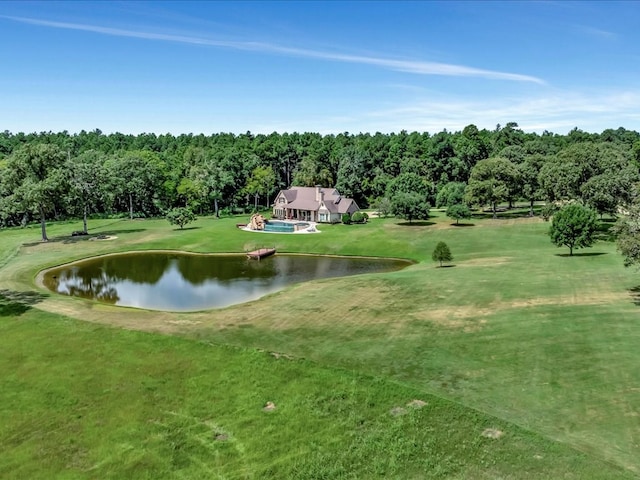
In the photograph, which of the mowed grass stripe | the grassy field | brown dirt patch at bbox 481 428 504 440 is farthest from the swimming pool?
brown dirt patch at bbox 481 428 504 440

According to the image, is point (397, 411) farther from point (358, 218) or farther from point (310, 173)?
point (310, 173)

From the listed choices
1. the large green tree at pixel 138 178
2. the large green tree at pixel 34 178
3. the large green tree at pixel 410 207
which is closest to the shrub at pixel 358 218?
the large green tree at pixel 410 207

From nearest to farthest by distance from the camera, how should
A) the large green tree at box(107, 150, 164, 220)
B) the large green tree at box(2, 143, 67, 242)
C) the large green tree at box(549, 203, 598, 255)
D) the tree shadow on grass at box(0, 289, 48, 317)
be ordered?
→ the tree shadow on grass at box(0, 289, 48, 317) → the large green tree at box(549, 203, 598, 255) → the large green tree at box(2, 143, 67, 242) → the large green tree at box(107, 150, 164, 220)

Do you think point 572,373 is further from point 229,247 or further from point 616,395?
point 229,247

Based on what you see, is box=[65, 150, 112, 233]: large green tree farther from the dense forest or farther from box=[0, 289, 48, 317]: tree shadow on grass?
box=[0, 289, 48, 317]: tree shadow on grass

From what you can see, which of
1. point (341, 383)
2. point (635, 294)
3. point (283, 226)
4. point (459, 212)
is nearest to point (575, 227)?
point (635, 294)
